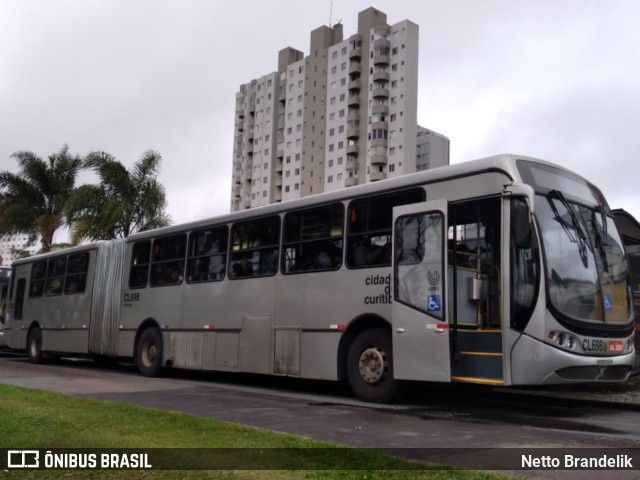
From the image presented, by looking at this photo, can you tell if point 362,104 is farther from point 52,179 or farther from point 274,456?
point 274,456

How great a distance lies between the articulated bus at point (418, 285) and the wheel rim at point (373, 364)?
2 centimetres

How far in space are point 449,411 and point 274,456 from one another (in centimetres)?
463

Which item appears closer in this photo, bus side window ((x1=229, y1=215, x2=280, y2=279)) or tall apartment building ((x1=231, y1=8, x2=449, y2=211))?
bus side window ((x1=229, y1=215, x2=280, y2=279))

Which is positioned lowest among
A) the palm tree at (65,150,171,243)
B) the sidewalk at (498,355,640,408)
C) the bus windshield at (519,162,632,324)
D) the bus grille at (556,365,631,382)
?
the sidewalk at (498,355,640,408)

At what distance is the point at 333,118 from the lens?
87500 millimetres

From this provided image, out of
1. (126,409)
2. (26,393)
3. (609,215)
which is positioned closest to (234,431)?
(126,409)

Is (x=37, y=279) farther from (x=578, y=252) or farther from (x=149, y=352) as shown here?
(x=578, y=252)

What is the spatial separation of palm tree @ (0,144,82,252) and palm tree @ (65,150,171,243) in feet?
13.6

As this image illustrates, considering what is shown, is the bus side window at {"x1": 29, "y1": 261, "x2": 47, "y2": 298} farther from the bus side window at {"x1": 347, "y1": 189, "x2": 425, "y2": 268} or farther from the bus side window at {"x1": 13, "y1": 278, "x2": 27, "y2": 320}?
the bus side window at {"x1": 347, "y1": 189, "x2": 425, "y2": 268}

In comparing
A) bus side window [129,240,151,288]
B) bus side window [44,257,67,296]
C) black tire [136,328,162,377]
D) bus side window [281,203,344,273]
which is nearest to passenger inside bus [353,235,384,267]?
bus side window [281,203,344,273]

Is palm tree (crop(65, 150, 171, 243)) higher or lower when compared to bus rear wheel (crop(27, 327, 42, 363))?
higher

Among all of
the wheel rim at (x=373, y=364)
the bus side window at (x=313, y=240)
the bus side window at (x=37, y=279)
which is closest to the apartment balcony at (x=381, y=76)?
the bus side window at (x=37, y=279)

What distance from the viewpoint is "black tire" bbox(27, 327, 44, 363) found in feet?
67.4

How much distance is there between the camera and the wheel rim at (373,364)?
33.0ft
